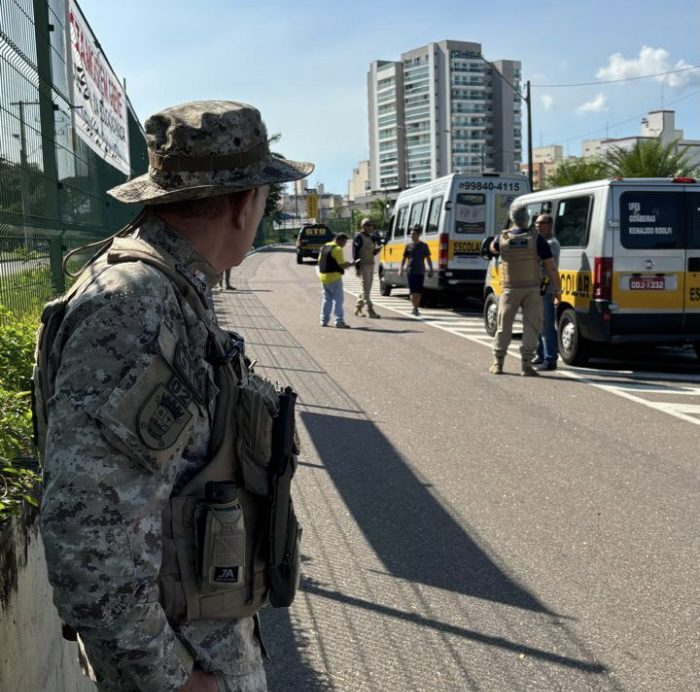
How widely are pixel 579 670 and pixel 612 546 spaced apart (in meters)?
1.39

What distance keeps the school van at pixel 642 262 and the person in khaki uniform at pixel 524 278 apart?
57 cm

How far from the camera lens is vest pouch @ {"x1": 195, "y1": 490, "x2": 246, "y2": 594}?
5.30 feet

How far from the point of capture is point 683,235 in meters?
10.0

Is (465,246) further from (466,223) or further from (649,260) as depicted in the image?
(649,260)

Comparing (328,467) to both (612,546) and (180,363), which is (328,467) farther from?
(180,363)

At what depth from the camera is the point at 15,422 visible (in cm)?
284

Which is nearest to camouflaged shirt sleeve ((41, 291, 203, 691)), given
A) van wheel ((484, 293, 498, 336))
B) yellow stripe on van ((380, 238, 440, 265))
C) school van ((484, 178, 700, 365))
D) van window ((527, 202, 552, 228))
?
school van ((484, 178, 700, 365))

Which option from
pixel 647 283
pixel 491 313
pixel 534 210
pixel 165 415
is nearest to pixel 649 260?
pixel 647 283

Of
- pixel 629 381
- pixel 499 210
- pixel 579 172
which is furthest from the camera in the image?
pixel 579 172

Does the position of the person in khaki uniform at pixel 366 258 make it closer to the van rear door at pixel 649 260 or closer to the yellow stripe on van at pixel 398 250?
the yellow stripe on van at pixel 398 250

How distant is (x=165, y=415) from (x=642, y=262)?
927 cm

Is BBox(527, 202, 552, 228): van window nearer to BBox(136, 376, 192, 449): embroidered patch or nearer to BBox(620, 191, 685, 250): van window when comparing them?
BBox(620, 191, 685, 250): van window

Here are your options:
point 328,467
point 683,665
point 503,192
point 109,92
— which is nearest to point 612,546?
point 683,665

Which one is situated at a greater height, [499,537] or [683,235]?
[683,235]
